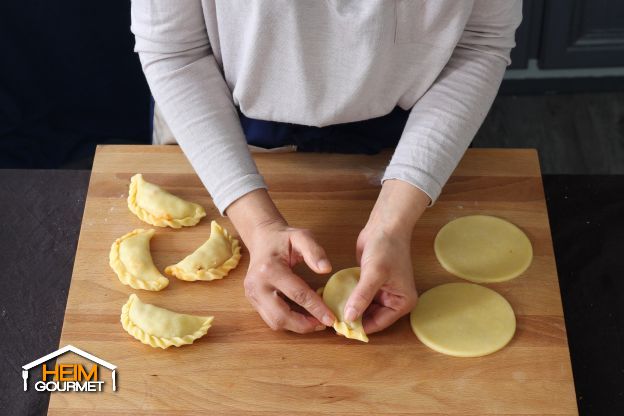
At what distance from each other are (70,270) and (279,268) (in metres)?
0.40

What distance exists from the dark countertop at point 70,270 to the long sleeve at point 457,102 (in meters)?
0.27

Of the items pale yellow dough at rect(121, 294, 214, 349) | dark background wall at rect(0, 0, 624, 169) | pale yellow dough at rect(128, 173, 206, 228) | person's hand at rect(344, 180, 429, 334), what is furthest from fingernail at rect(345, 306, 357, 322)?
dark background wall at rect(0, 0, 624, 169)

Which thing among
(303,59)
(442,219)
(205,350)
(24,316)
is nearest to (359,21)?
(303,59)

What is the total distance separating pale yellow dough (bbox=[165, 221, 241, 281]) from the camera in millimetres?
1118

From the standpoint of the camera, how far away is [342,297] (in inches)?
42.4

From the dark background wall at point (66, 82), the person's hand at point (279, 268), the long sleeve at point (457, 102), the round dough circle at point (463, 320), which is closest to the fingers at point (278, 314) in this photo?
the person's hand at point (279, 268)

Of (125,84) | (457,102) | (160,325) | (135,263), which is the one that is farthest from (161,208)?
(125,84)

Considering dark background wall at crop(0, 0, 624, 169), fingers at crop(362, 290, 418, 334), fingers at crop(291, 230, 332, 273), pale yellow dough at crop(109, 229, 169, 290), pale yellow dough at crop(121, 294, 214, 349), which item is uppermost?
fingers at crop(291, 230, 332, 273)

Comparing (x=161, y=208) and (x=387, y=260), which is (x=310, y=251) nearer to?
(x=387, y=260)

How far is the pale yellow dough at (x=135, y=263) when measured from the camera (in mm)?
1114

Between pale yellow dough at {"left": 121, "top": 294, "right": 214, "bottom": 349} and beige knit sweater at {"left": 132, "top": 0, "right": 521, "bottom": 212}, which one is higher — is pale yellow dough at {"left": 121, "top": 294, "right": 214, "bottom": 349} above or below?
below

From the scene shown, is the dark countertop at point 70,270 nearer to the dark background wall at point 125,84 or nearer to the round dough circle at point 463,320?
the round dough circle at point 463,320

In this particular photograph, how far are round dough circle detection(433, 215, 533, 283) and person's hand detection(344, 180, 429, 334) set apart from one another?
0.08m

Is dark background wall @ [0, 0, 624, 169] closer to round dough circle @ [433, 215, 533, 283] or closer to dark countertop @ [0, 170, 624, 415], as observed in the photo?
dark countertop @ [0, 170, 624, 415]
